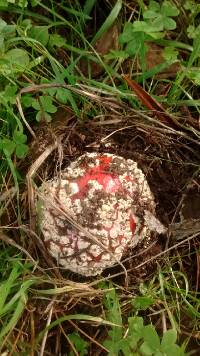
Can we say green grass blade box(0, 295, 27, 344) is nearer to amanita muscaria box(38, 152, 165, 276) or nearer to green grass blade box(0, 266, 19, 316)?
green grass blade box(0, 266, 19, 316)

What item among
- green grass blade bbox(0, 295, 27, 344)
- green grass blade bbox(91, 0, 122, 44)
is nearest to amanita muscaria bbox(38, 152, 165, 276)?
green grass blade bbox(0, 295, 27, 344)

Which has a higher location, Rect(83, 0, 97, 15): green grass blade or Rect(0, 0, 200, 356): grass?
Rect(83, 0, 97, 15): green grass blade

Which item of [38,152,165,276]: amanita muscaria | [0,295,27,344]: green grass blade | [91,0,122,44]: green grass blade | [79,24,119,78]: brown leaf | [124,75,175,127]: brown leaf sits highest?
[91,0,122,44]: green grass blade

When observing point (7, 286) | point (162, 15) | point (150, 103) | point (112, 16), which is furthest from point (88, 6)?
point (7, 286)

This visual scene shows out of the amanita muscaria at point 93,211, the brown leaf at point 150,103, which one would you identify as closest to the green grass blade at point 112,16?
the brown leaf at point 150,103

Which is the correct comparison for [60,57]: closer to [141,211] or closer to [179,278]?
[141,211]

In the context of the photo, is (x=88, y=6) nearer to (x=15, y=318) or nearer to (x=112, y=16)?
(x=112, y=16)

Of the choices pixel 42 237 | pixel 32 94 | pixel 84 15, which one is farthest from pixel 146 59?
pixel 42 237
